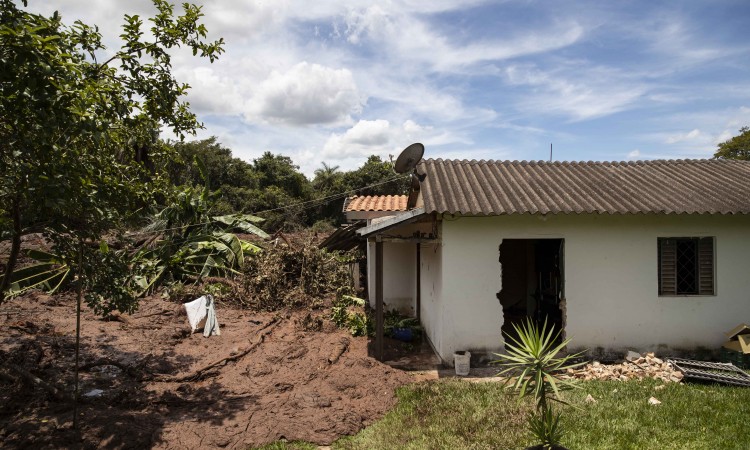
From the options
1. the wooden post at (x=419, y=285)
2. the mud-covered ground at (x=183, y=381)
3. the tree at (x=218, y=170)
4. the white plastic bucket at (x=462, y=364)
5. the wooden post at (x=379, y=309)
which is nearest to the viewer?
the mud-covered ground at (x=183, y=381)

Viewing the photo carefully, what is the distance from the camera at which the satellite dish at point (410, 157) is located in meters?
10.3

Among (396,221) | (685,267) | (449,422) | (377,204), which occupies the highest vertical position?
(377,204)

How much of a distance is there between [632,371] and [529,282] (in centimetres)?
591

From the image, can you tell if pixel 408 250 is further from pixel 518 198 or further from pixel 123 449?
pixel 123 449

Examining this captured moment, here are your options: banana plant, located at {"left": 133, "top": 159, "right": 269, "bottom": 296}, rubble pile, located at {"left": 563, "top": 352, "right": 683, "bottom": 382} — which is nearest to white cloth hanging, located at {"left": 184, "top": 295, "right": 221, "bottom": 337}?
banana plant, located at {"left": 133, "top": 159, "right": 269, "bottom": 296}

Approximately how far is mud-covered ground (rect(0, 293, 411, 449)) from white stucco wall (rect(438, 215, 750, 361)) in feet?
6.43

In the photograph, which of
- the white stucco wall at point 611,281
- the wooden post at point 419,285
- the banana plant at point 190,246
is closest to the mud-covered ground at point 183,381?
the white stucco wall at point 611,281

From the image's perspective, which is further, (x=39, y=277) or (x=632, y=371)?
(x=39, y=277)

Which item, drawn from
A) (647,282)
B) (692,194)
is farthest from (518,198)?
(692,194)

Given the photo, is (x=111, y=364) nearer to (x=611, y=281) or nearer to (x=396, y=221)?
(x=396, y=221)

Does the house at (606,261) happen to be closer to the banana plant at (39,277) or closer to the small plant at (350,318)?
the small plant at (350,318)

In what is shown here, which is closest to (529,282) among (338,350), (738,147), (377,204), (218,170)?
(377,204)

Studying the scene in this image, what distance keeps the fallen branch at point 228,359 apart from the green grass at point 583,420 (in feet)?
10.9

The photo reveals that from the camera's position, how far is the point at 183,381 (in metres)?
8.12
